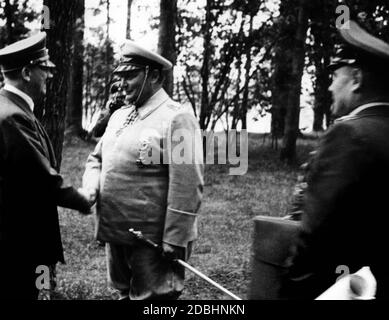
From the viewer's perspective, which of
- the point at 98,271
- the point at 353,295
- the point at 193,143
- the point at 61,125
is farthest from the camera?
the point at 98,271

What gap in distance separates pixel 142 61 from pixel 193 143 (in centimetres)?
69

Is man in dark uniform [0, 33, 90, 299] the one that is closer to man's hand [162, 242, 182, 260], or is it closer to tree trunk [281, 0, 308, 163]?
man's hand [162, 242, 182, 260]

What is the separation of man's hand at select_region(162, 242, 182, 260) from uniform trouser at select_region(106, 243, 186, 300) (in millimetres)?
39

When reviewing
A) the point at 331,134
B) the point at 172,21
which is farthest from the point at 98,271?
the point at 172,21

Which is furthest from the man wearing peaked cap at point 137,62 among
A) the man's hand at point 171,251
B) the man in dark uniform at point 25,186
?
the man's hand at point 171,251

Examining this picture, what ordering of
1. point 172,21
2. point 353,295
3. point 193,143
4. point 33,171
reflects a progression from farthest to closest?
point 172,21
point 193,143
point 33,171
point 353,295

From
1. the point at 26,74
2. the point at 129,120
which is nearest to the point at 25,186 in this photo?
the point at 26,74

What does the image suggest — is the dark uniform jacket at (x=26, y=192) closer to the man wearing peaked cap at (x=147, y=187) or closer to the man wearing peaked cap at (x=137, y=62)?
the man wearing peaked cap at (x=147, y=187)

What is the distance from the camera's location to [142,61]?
3.82 meters

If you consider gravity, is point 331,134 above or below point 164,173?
above

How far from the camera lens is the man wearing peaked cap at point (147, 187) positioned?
12.1 ft

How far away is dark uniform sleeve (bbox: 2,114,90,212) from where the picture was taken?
3164mm
